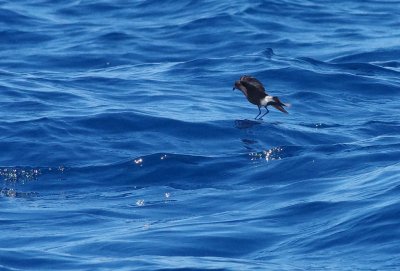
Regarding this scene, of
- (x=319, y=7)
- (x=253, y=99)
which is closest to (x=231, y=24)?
(x=319, y=7)

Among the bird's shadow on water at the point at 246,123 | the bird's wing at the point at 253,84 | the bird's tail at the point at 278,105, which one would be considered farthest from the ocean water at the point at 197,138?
the bird's wing at the point at 253,84

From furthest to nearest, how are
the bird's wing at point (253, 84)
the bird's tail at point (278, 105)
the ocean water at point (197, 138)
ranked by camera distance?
1. the bird's wing at point (253, 84)
2. the bird's tail at point (278, 105)
3. the ocean water at point (197, 138)

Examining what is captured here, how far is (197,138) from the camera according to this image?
41.5 feet

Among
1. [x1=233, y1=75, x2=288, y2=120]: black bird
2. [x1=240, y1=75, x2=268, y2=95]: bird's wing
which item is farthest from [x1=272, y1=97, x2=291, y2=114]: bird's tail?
[x1=240, y1=75, x2=268, y2=95]: bird's wing

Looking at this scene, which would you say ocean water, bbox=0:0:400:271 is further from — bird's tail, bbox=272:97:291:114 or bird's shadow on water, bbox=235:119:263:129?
bird's tail, bbox=272:97:291:114

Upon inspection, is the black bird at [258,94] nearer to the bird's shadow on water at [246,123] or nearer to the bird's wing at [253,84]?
the bird's wing at [253,84]

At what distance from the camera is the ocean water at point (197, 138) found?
8.48 metres

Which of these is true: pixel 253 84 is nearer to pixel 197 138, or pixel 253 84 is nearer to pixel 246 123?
pixel 246 123

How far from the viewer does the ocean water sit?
8.48m

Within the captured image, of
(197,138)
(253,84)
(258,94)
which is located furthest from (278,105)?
(197,138)

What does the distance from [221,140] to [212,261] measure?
470 centimetres

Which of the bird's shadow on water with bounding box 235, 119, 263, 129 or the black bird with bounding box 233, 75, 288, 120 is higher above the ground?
the black bird with bounding box 233, 75, 288, 120

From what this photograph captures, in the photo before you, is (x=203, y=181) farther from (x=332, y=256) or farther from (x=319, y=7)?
(x=319, y=7)

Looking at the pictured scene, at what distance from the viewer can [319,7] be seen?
21.1 metres
